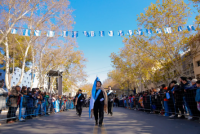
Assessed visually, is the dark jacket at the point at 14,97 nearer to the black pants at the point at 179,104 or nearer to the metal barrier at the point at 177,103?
the metal barrier at the point at 177,103

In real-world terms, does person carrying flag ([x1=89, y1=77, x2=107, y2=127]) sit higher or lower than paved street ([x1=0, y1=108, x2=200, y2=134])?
higher

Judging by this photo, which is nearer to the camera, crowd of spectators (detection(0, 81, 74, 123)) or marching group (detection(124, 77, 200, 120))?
marching group (detection(124, 77, 200, 120))

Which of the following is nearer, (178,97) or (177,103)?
(178,97)

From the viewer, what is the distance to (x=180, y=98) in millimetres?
8859

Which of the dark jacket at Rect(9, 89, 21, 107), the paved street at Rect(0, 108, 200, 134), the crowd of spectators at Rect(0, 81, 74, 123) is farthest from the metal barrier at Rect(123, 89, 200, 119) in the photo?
the dark jacket at Rect(9, 89, 21, 107)

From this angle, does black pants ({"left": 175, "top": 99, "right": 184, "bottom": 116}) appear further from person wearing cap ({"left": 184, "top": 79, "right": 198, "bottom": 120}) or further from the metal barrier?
person wearing cap ({"left": 184, "top": 79, "right": 198, "bottom": 120})

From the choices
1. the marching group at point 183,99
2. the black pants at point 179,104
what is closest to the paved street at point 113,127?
the marching group at point 183,99

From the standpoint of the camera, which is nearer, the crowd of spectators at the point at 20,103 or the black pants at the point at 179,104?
the crowd of spectators at the point at 20,103

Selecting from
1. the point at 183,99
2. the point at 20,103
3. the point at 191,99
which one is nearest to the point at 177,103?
the point at 183,99

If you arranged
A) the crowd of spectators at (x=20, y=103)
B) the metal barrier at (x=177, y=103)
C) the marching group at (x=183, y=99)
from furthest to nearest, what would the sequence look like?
1. the crowd of spectators at (x=20, y=103)
2. the metal barrier at (x=177, y=103)
3. the marching group at (x=183, y=99)

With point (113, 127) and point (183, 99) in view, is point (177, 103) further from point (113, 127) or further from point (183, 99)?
point (113, 127)

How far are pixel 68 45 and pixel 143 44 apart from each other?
10.2 metres

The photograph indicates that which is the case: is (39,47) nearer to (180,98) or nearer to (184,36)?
(184,36)

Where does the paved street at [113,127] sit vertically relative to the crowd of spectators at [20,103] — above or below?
below
